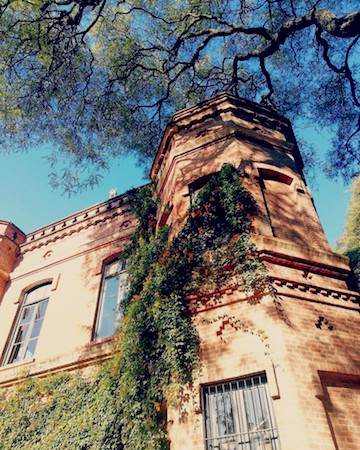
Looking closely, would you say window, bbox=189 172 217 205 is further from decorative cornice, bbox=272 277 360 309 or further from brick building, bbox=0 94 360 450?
decorative cornice, bbox=272 277 360 309

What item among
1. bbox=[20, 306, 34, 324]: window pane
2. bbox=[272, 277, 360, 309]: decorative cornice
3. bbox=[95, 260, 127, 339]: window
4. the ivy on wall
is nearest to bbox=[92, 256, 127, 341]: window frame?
bbox=[95, 260, 127, 339]: window

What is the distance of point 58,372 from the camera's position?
851cm

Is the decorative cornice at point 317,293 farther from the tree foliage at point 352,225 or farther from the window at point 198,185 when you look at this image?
the tree foliage at point 352,225

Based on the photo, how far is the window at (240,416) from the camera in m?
4.87

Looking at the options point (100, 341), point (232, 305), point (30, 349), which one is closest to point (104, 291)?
point (100, 341)

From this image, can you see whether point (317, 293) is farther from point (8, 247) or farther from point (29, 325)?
point (8, 247)

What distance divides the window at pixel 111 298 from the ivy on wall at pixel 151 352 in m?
1.28

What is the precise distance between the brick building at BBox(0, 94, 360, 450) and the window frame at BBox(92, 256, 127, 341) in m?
0.04

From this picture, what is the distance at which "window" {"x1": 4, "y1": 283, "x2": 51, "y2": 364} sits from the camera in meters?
10.4

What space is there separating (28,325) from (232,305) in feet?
25.1

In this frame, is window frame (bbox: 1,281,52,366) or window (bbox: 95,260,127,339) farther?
window frame (bbox: 1,281,52,366)

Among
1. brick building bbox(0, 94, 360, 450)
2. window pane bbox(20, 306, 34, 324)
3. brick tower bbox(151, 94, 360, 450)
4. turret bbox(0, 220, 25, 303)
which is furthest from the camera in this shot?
turret bbox(0, 220, 25, 303)

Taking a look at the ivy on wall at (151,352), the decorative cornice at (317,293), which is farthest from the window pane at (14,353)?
the decorative cornice at (317,293)

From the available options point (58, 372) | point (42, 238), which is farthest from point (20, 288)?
point (58, 372)
